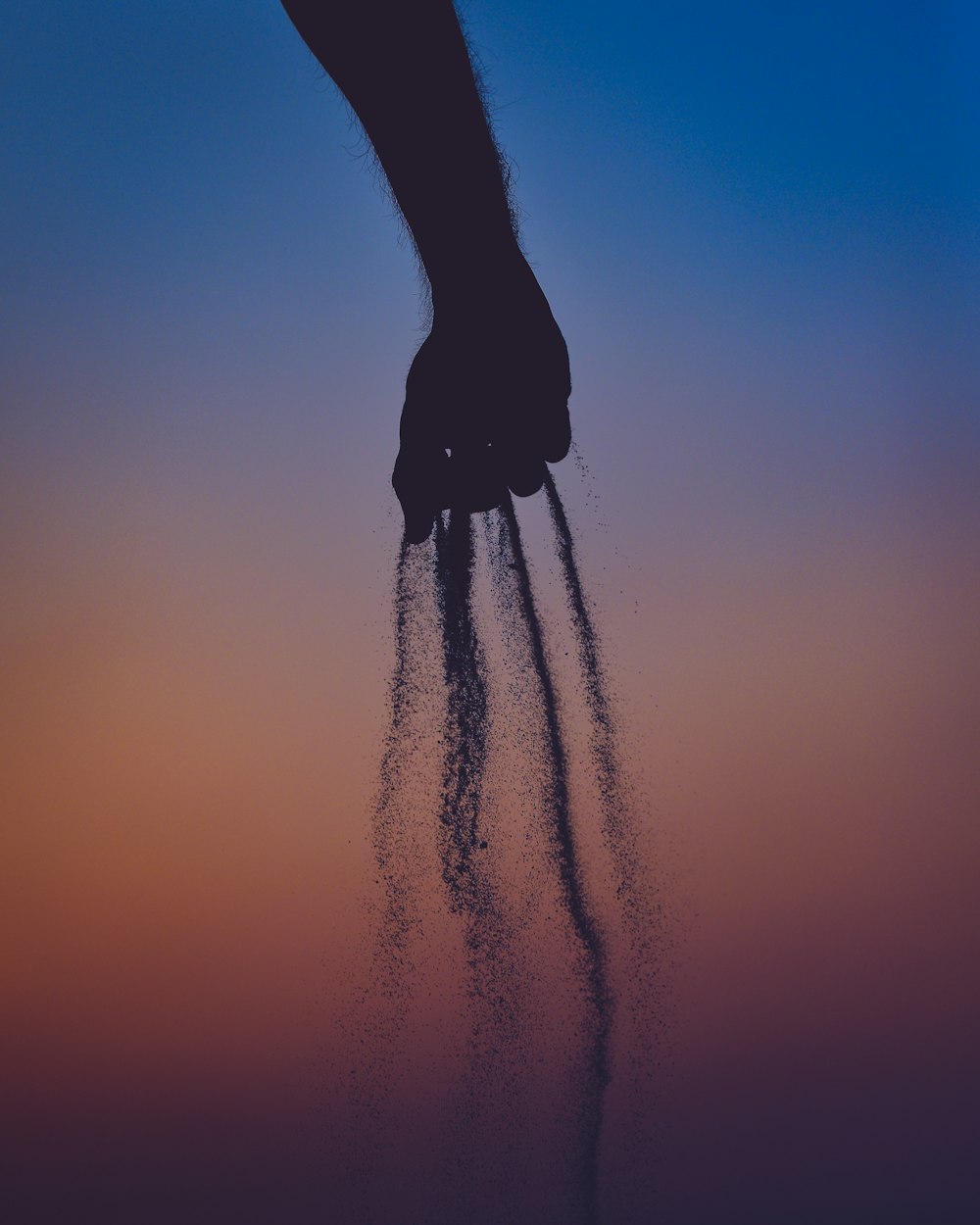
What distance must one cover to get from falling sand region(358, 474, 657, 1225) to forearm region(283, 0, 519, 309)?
1208mm

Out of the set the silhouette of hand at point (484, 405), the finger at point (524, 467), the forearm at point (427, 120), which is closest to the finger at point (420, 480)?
the silhouette of hand at point (484, 405)

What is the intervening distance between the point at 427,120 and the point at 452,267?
0.31m

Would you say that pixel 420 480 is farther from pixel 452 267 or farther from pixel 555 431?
pixel 452 267

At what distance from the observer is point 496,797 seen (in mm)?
2924

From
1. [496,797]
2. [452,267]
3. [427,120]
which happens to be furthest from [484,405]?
[496,797]

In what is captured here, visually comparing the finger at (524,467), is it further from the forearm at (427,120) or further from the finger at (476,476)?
the forearm at (427,120)

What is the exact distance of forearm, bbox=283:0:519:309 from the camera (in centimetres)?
139

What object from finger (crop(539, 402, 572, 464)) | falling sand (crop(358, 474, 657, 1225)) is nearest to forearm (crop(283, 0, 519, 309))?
finger (crop(539, 402, 572, 464))

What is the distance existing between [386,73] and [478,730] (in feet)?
6.88

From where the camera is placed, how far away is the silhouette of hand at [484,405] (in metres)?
1.85

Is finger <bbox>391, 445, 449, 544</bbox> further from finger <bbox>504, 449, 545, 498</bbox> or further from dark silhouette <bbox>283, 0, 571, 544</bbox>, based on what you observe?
finger <bbox>504, 449, 545, 498</bbox>

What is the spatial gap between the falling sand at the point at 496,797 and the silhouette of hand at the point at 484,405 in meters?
0.67

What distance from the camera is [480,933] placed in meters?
2.99

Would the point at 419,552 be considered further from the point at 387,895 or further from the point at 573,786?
the point at 387,895
